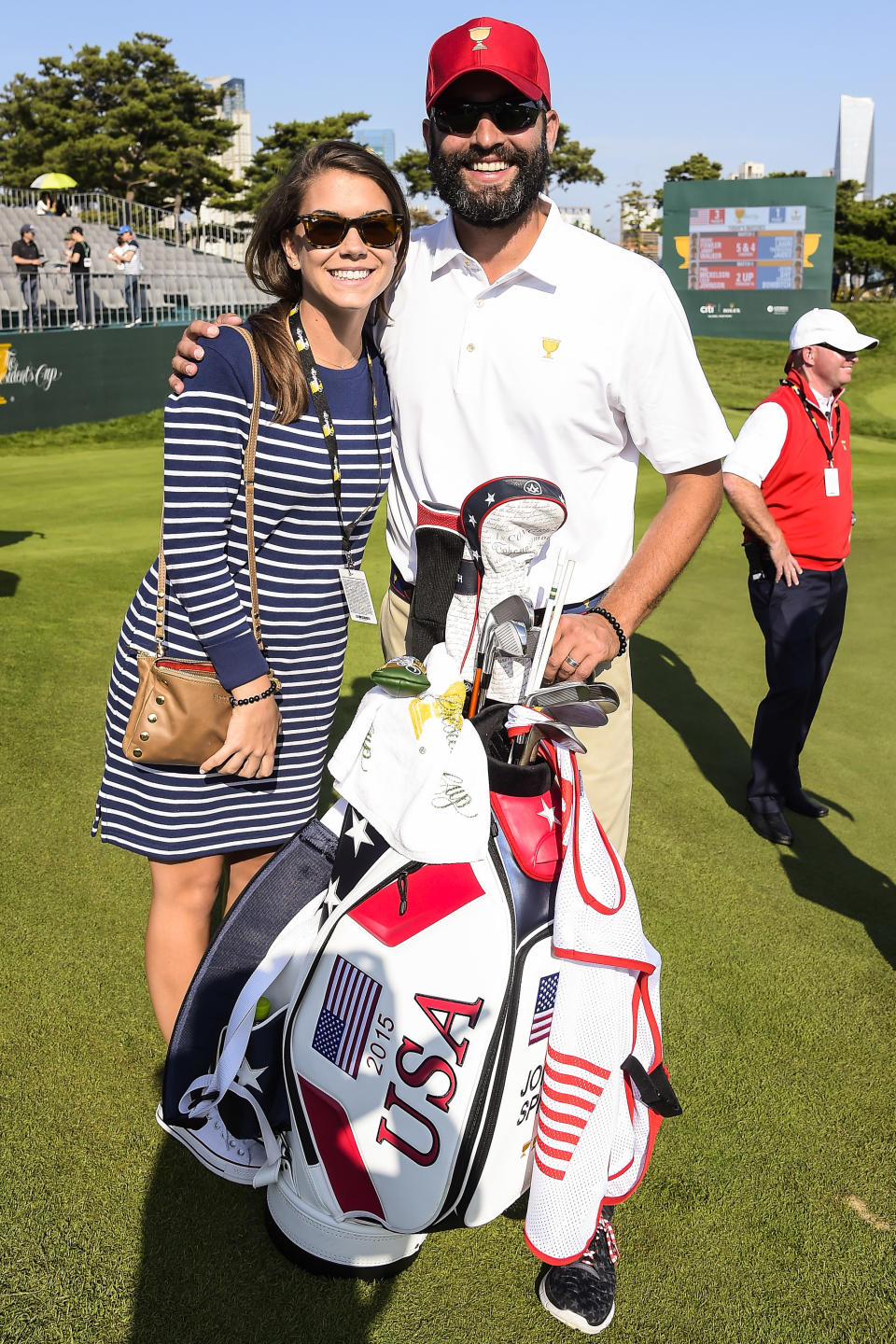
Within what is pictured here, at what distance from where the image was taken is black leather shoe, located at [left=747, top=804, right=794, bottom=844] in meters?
4.16

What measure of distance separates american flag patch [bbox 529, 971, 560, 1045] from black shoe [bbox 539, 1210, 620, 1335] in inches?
19.4

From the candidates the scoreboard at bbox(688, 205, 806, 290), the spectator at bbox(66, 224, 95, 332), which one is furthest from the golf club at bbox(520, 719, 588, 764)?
the scoreboard at bbox(688, 205, 806, 290)

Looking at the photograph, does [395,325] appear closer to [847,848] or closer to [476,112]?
[476,112]

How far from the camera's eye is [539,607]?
6.38ft

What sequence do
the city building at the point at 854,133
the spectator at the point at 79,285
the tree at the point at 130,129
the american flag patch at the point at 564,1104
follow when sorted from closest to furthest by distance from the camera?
the american flag patch at the point at 564,1104 → the spectator at the point at 79,285 → the tree at the point at 130,129 → the city building at the point at 854,133

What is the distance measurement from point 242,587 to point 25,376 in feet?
45.0

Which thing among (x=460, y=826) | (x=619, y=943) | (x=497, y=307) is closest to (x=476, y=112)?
(x=497, y=307)

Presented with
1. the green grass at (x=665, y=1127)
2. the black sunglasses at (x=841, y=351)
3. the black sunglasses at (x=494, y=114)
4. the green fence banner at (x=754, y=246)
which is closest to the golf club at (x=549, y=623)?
the black sunglasses at (x=494, y=114)

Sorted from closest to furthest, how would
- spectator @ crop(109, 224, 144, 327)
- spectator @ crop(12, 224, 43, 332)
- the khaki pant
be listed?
1. the khaki pant
2. spectator @ crop(12, 224, 43, 332)
3. spectator @ crop(109, 224, 144, 327)

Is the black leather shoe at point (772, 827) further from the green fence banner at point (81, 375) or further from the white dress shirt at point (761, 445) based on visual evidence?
the green fence banner at point (81, 375)

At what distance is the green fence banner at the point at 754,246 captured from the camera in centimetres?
2838

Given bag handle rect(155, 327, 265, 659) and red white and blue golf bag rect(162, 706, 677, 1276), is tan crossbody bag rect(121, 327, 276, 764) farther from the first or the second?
red white and blue golf bag rect(162, 706, 677, 1276)

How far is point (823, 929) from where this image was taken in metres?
3.49

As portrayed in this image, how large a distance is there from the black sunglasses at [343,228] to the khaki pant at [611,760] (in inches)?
29.9
